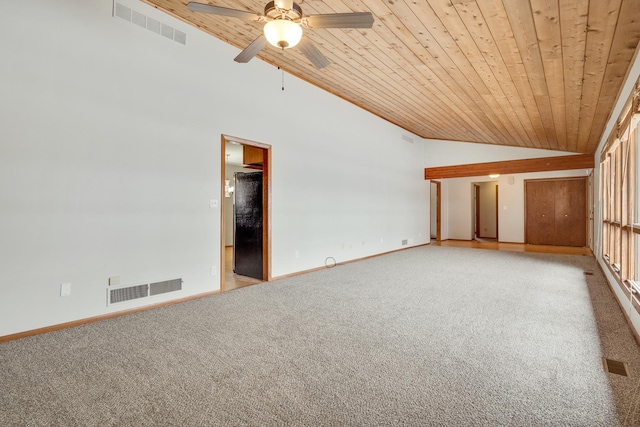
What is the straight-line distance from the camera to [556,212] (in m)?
9.67

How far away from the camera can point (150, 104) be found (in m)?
3.66

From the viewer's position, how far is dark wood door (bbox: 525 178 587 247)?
9328 mm

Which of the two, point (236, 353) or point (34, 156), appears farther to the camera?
point (34, 156)

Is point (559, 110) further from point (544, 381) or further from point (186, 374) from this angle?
point (186, 374)

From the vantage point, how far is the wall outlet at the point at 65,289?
3041 mm

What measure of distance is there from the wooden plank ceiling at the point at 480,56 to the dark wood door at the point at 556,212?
3.58 meters

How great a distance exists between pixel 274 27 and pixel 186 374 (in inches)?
105

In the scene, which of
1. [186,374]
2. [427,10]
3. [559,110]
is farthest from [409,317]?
[559,110]

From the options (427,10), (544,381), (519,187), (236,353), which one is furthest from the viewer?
(519,187)

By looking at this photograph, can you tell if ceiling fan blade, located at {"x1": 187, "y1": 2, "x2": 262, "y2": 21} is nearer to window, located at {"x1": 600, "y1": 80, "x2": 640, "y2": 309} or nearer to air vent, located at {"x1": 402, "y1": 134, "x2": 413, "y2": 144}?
window, located at {"x1": 600, "y1": 80, "x2": 640, "y2": 309}

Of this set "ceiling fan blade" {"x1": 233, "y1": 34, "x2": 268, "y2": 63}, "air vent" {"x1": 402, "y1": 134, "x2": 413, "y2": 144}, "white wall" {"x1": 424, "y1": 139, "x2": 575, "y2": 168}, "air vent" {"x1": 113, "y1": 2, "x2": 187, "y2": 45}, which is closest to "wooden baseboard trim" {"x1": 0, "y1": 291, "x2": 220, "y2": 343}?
"ceiling fan blade" {"x1": 233, "y1": 34, "x2": 268, "y2": 63}

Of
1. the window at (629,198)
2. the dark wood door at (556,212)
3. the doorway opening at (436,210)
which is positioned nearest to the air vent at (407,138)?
the doorway opening at (436,210)

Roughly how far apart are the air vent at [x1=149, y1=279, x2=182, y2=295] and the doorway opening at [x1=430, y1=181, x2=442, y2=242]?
371 inches

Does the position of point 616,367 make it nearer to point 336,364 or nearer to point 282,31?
point 336,364
